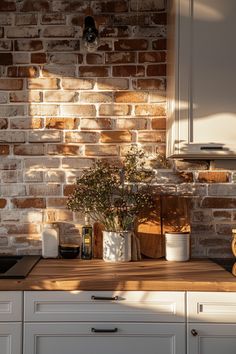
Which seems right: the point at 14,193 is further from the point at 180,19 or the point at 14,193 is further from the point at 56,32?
the point at 180,19

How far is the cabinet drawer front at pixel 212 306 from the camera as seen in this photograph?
2119 millimetres

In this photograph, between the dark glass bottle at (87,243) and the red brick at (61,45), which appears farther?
the red brick at (61,45)

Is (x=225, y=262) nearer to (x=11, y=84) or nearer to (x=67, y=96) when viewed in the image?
(x=67, y=96)

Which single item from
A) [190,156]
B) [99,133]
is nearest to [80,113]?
[99,133]

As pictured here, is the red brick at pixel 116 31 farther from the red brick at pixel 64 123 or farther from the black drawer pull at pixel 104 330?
the black drawer pull at pixel 104 330

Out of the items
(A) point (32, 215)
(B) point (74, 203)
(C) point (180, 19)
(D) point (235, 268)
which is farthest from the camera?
(A) point (32, 215)

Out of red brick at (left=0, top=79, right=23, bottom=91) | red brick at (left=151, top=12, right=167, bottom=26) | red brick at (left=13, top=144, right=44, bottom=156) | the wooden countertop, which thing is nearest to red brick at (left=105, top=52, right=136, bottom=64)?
red brick at (left=151, top=12, right=167, bottom=26)

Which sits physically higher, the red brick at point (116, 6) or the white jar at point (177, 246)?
the red brick at point (116, 6)

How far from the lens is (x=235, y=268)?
226 centimetres

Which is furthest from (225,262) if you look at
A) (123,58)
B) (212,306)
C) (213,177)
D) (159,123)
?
(123,58)

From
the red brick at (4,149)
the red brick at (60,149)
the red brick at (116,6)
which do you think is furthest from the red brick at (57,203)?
the red brick at (116,6)

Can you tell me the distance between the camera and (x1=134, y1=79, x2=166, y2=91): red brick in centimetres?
286

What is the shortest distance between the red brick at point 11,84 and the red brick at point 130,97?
1.96ft

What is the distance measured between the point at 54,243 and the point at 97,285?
694 millimetres
